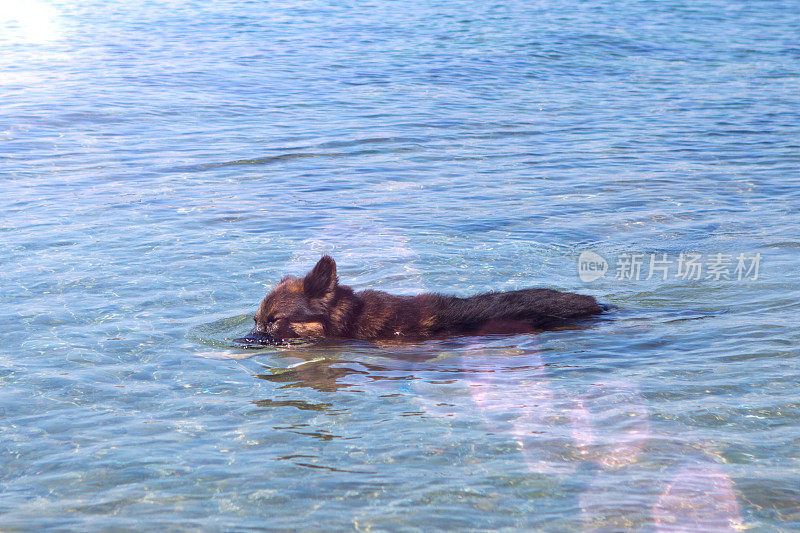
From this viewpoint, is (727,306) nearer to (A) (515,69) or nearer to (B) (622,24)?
(A) (515,69)

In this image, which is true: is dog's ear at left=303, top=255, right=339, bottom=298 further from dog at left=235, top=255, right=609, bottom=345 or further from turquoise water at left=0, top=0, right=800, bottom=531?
turquoise water at left=0, top=0, right=800, bottom=531

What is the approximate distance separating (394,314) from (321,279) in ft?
2.24

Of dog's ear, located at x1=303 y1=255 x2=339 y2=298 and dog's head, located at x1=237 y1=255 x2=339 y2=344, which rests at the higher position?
dog's ear, located at x1=303 y1=255 x2=339 y2=298

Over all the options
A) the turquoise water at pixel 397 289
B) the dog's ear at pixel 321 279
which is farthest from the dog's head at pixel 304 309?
the turquoise water at pixel 397 289

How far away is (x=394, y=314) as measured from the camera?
7.66m

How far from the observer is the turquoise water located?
495cm

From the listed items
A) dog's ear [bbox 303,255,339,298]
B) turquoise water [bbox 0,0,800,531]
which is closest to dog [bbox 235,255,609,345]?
dog's ear [bbox 303,255,339,298]

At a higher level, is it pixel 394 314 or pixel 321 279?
pixel 321 279

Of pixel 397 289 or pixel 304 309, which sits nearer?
pixel 304 309

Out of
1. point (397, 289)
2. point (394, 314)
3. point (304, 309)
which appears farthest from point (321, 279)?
point (397, 289)

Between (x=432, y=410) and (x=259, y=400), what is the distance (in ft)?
3.94

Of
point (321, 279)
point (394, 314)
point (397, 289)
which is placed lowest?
point (397, 289)

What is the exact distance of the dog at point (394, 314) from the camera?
7531mm

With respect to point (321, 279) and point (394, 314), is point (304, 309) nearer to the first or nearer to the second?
point (321, 279)
